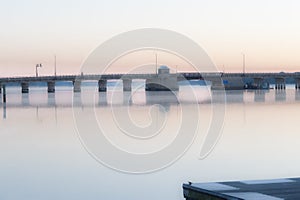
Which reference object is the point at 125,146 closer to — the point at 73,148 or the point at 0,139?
the point at 73,148

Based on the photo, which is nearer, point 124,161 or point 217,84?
point 124,161

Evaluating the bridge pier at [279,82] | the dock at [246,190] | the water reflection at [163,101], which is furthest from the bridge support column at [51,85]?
the dock at [246,190]

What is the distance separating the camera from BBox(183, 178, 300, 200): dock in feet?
47.1

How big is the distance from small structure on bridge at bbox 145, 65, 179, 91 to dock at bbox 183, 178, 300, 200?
15088cm

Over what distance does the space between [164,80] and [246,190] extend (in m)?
154

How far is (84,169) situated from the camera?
24.3 m

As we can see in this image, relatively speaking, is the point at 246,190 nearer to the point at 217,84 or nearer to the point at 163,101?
the point at 163,101

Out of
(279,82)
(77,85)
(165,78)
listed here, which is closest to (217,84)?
(279,82)

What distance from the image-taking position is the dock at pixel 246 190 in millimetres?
14344

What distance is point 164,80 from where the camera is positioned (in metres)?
168

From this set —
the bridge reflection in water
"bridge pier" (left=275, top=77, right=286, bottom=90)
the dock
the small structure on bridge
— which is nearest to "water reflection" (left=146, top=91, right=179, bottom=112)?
the bridge reflection in water

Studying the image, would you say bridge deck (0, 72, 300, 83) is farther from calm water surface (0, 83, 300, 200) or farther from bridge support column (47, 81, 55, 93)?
calm water surface (0, 83, 300, 200)

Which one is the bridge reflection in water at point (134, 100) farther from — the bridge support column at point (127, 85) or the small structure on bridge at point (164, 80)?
the bridge support column at point (127, 85)

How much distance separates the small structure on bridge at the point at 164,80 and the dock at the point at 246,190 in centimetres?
15088
